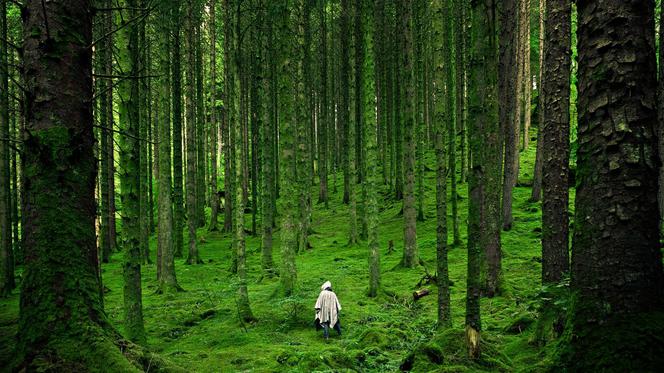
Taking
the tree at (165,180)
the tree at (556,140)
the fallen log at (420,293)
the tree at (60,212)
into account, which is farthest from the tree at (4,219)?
the tree at (556,140)

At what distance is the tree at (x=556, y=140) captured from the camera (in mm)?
6492

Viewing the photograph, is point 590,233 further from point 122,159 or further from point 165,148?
point 165,148

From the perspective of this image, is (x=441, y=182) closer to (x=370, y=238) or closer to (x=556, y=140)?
(x=556, y=140)

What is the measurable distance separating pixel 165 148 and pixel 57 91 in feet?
33.0

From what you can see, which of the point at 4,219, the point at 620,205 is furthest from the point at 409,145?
the point at 4,219

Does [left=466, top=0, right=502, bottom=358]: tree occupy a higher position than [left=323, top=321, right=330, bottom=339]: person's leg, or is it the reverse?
[left=466, top=0, right=502, bottom=358]: tree

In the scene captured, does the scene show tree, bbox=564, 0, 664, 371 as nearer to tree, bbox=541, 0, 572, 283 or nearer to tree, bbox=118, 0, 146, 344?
tree, bbox=541, 0, 572, 283

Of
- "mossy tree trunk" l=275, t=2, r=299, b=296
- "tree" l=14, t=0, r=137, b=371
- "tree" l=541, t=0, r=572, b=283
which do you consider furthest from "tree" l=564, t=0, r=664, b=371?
"mossy tree trunk" l=275, t=2, r=299, b=296

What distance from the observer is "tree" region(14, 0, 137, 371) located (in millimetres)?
2783

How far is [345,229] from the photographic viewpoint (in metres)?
23.8

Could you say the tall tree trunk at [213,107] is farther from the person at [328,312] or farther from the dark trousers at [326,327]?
the dark trousers at [326,327]

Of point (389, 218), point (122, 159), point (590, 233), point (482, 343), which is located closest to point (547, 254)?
point (482, 343)

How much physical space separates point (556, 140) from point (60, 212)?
684 centimetres

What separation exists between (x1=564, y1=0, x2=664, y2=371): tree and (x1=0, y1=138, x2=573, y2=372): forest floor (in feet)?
1.92
